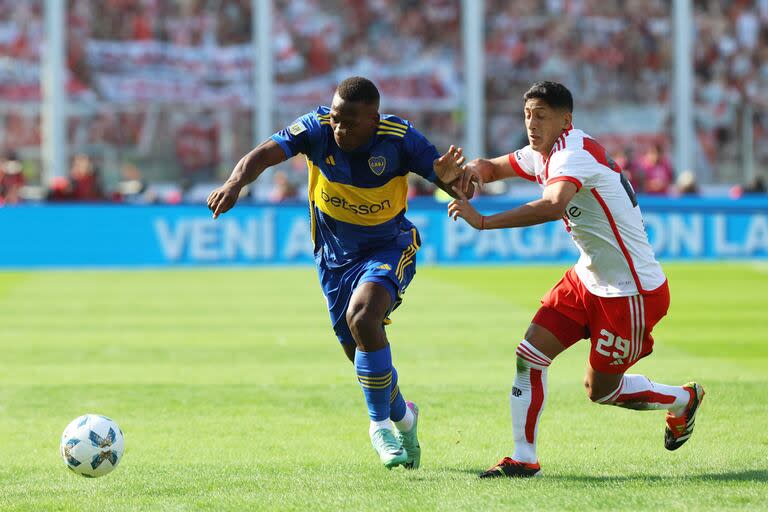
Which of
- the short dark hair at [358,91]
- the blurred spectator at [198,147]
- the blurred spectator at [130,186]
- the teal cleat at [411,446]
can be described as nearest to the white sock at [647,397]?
the teal cleat at [411,446]

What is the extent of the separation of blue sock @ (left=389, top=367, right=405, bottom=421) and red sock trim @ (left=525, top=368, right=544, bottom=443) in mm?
751

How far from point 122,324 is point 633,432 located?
7.64m

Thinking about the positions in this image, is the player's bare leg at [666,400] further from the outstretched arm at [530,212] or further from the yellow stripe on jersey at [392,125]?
the yellow stripe on jersey at [392,125]

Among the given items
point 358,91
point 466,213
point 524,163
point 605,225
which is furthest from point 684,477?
point 358,91

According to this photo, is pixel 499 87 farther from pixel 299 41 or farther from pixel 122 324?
pixel 122 324

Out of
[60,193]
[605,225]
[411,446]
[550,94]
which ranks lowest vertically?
[60,193]

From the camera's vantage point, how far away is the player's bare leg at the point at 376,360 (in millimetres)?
6289

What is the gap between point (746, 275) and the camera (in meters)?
19.3

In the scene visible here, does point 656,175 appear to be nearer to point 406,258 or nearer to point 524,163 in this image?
point 524,163

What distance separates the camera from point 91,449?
6039 mm

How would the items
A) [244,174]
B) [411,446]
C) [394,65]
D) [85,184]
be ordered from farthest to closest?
[394,65], [85,184], [411,446], [244,174]

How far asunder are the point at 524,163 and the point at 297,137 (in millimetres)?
1266

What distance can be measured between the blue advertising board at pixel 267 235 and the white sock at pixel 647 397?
14.6m

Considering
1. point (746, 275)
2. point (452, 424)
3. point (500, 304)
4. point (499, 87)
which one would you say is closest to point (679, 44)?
point (499, 87)
